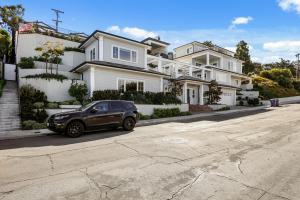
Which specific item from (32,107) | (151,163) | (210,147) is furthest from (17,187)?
(32,107)

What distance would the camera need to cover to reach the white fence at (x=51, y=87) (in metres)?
18.6

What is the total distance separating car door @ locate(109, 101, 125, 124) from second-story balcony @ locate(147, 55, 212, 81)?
14731 mm

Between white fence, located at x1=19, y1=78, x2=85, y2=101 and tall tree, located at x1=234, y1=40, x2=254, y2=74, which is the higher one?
tall tree, located at x1=234, y1=40, x2=254, y2=74

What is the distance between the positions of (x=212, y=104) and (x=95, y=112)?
66.8ft

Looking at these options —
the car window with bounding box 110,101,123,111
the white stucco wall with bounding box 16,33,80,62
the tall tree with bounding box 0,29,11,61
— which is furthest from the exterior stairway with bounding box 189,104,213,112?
the tall tree with bounding box 0,29,11,61

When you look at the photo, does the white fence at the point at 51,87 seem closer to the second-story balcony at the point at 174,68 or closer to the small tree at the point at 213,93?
the second-story balcony at the point at 174,68

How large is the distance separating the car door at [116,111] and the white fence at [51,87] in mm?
7748

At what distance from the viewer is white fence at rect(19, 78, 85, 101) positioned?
61.2 feet

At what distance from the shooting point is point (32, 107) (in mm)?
15797

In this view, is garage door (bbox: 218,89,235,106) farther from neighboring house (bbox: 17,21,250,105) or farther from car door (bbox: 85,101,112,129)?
car door (bbox: 85,101,112,129)

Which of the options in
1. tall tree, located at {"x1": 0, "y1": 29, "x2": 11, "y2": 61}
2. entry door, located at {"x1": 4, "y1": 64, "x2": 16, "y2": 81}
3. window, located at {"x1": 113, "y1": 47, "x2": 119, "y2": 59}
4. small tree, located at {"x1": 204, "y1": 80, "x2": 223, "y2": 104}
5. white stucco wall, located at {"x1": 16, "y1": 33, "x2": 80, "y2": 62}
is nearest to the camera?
window, located at {"x1": 113, "y1": 47, "x2": 119, "y2": 59}

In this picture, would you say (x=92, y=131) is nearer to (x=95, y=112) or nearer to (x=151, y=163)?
(x=95, y=112)

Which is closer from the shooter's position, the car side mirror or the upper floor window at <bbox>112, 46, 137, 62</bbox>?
the car side mirror

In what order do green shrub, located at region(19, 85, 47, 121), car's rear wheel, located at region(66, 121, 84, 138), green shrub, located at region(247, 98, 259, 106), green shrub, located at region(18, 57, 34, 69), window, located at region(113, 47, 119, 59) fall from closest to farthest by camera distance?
car's rear wheel, located at region(66, 121, 84, 138)
green shrub, located at region(19, 85, 47, 121)
green shrub, located at region(18, 57, 34, 69)
window, located at region(113, 47, 119, 59)
green shrub, located at region(247, 98, 259, 106)
